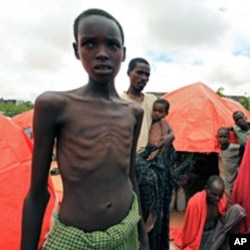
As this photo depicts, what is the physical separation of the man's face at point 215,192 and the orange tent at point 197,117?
120cm

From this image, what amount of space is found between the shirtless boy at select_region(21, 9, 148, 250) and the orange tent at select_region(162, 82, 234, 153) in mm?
3250

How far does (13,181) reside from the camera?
6.55ft

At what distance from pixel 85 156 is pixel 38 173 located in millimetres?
152

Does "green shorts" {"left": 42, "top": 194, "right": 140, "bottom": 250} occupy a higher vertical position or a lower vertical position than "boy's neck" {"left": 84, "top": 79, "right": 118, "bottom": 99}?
lower

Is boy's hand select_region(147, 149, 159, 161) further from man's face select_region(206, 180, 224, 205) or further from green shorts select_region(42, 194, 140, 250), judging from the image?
green shorts select_region(42, 194, 140, 250)

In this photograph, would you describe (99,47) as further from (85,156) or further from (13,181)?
(13,181)

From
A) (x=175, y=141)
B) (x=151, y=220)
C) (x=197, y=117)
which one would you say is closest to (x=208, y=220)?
(x=151, y=220)

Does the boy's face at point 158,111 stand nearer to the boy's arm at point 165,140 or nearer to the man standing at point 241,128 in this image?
the boy's arm at point 165,140

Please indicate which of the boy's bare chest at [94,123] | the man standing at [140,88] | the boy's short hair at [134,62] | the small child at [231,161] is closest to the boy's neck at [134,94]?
the man standing at [140,88]

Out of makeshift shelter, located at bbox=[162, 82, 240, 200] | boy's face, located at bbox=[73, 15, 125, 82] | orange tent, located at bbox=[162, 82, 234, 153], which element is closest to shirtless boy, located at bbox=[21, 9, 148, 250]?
boy's face, located at bbox=[73, 15, 125, 82]

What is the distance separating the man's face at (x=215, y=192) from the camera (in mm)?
2912

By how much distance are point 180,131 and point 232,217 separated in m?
1.84

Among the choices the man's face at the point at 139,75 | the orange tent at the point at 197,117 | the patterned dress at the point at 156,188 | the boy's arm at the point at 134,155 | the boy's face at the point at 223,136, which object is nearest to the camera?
the boy's arm at the point at 134,155

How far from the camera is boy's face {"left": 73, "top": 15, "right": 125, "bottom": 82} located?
99 centimetres
